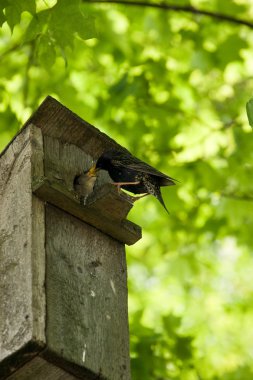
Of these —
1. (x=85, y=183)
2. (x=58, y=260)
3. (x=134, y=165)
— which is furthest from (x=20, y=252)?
(x=134, y=165)

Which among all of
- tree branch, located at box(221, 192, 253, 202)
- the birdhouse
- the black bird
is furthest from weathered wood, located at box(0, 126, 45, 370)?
tree branch, located at box(221, 192, 253, 202)

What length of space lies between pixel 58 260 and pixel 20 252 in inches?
6.5

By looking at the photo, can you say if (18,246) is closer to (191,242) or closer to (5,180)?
(5,180)

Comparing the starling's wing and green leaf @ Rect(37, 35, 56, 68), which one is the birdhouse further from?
green leaf @ Rect(37, 35, 56, 68)

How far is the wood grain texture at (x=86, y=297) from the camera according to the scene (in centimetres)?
284

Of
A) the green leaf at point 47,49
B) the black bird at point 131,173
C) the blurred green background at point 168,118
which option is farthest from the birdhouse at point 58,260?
the blurred green background at point 168,118

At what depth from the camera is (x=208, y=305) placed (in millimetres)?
9695

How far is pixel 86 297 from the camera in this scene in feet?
10.0

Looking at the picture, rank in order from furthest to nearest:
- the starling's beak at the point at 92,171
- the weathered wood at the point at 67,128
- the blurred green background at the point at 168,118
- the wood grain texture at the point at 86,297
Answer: the blurred green background at the point at 168,118, the starling's beak at the point at 92,171, the weathered wood at the point at 67,128, the wood grain texture at the point at 86,297

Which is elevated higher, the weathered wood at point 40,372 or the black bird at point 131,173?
the black bird at point 131,173

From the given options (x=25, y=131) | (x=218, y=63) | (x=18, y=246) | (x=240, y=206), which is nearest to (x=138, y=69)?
(x=218, y=63)

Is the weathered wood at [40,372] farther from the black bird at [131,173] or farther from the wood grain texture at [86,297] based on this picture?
the black bird at [131,173]

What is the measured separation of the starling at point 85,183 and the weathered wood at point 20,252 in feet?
0.81

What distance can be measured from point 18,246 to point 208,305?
6.95 m
